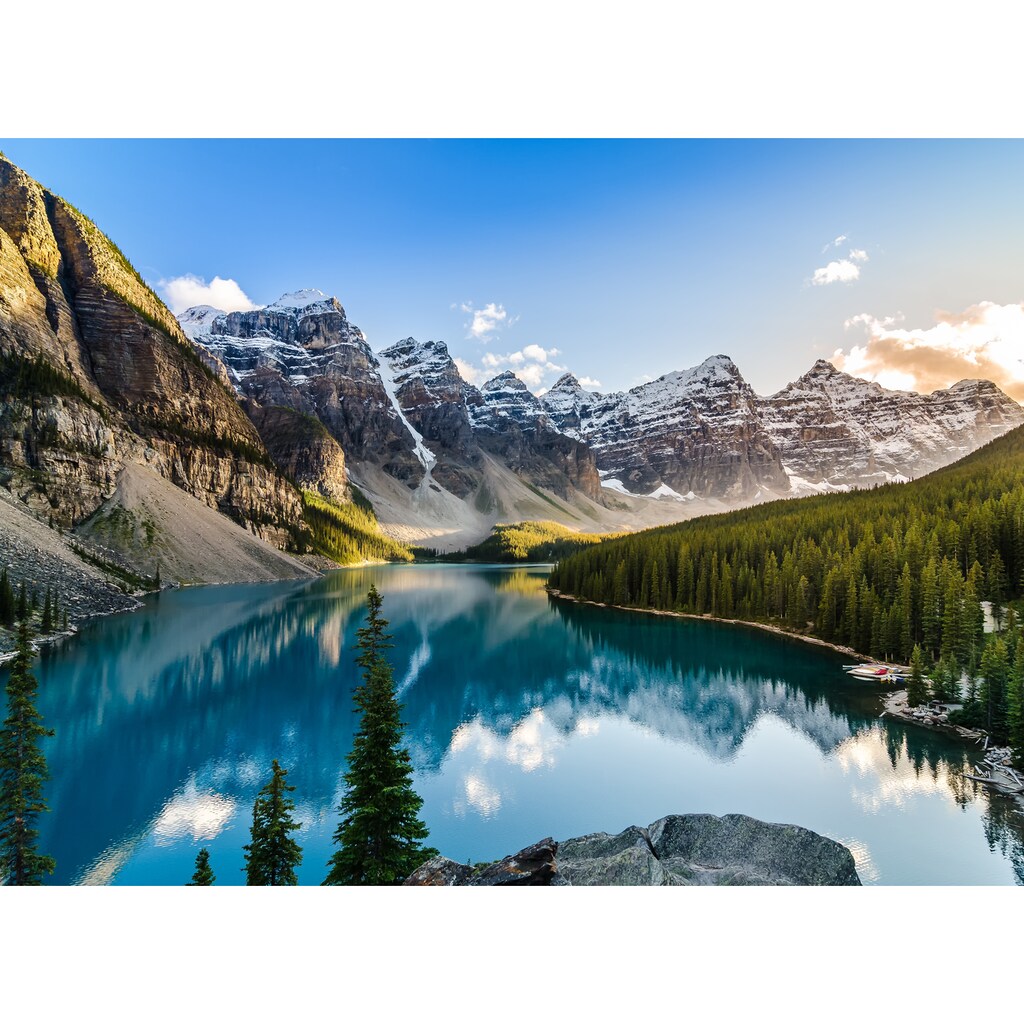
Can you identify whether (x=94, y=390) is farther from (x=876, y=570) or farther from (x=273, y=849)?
(x=876, y=570)

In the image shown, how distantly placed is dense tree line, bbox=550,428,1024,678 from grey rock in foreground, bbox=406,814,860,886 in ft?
74.5

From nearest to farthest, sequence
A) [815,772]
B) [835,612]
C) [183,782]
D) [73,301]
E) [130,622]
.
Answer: [183,782] → [815,772] → [835,612] → [130,622] → [73,301]

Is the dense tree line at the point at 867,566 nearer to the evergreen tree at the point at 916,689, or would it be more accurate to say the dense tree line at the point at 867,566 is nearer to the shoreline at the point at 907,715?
the shoreline at the point at 907,715

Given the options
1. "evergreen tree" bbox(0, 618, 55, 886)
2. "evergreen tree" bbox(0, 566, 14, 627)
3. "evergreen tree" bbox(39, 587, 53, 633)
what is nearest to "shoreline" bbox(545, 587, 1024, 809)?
"evergreen tree" bbox(0, 618, 55, 886)

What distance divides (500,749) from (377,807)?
11564 mm

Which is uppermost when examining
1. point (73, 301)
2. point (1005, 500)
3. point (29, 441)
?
point (73, 301)

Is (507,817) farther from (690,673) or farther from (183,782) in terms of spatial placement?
(690,673)

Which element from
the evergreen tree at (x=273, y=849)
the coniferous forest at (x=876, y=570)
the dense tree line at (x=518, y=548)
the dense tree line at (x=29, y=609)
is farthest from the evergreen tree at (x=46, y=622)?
the dense tree line at (x=518, y=548)

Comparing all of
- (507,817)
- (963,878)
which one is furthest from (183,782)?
(963,878)

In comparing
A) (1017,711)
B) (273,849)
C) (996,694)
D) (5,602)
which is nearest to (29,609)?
(5,602)

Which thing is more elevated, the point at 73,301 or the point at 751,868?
the point at 73,301

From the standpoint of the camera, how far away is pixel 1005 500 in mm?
41500

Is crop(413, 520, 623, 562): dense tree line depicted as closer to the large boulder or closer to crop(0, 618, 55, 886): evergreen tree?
the large boulder

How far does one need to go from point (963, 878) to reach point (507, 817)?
995 cm
